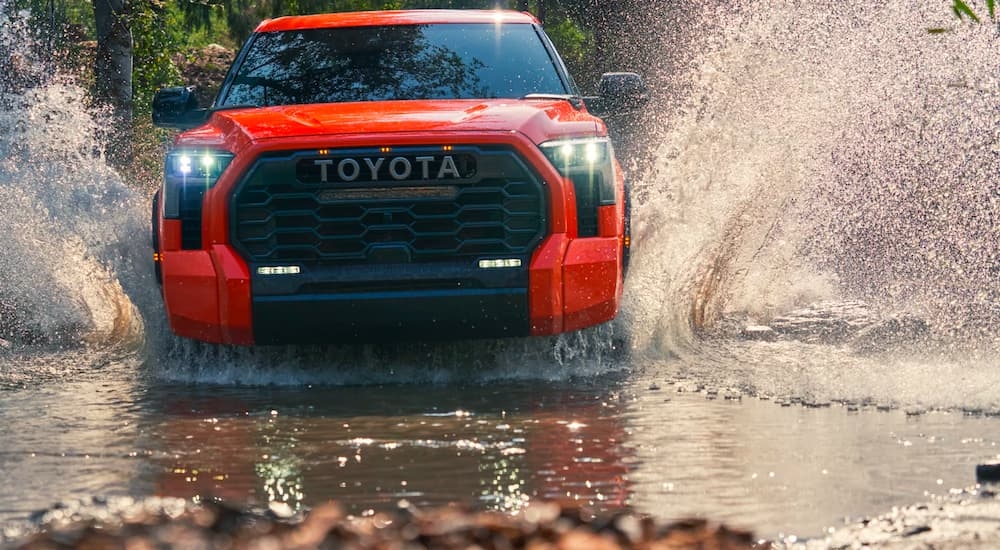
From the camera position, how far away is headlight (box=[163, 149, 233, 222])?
8227 mm

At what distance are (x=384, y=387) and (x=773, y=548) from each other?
379 cm

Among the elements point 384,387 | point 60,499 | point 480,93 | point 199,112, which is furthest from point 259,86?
point 60,499

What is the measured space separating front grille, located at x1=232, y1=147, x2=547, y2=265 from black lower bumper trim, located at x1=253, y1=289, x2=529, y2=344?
0.17m

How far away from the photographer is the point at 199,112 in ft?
31.7

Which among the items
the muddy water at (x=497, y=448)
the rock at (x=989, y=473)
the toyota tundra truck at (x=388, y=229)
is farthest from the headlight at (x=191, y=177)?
the rock at (x=989, y=473)

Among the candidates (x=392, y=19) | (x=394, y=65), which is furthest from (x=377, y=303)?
(x=392, y=19)

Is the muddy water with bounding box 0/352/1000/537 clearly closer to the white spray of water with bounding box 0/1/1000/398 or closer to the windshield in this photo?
the white spray of water with bounding box 0/1/1000/398

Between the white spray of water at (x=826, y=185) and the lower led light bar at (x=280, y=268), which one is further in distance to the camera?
the white spray of water at (x=826, y=185)

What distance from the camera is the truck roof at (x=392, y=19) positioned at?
33.4ft

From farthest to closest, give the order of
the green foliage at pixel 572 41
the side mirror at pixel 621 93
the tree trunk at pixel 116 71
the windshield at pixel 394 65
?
the green foliage at pixel 572 41 → the tree trunk at pixel 116 71 → the side mirror at pixel 621 93 → the windshield at pixel 394 65

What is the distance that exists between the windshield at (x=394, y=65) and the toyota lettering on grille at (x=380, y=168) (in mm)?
1178

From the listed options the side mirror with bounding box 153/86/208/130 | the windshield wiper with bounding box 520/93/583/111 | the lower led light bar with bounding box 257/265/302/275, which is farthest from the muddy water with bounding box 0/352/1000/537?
the side mirror with bounding box 153/86/208/130

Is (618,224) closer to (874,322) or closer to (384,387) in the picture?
(384,387)

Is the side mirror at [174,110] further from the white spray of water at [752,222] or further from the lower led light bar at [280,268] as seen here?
the lower led light bar at [280,268]
